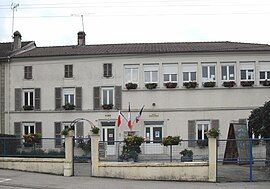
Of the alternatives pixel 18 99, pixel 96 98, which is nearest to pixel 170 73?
pixel 96 98

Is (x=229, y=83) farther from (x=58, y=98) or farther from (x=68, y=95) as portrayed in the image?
(x=58, y=98)

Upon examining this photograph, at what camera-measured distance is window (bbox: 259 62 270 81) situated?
34531 mm

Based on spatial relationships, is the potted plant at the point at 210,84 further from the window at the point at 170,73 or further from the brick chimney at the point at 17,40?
the brick chimney at the point at 17,40

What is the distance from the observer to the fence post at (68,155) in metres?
20.3

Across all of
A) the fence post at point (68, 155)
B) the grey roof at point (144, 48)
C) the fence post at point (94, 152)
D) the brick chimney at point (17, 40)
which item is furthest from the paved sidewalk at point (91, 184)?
the brick chimney at point (17, 40)

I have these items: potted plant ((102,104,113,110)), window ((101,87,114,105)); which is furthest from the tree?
window ((101,87,114,105))

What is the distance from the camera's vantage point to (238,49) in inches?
1363

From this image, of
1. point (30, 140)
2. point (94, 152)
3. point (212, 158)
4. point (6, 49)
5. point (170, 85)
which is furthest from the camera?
point (6, 49)

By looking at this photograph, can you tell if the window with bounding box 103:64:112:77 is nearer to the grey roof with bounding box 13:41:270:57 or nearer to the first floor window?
the grey roof with bounding box 13:41:270:57

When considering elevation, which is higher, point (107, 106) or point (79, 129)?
point (107, 106)

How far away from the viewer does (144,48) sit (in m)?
37.1

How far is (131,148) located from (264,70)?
17.6m

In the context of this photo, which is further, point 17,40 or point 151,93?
point 17,40

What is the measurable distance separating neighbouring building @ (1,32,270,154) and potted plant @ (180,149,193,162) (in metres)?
14.1
